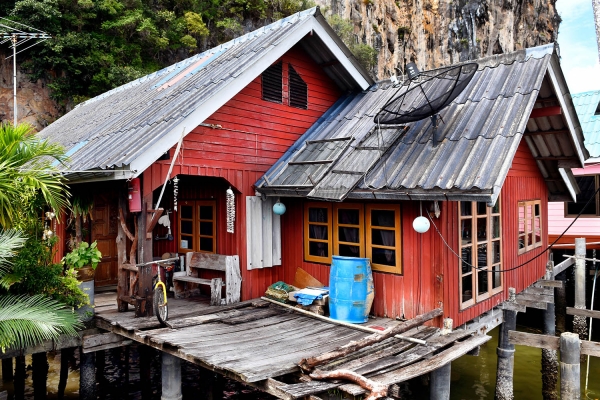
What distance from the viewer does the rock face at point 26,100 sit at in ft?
74.5

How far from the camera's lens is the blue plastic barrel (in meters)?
7.57

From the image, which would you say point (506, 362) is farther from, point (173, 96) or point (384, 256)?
point (173, 96)

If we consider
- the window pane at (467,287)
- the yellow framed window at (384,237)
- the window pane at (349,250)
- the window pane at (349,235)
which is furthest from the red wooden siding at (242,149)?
the window pane at (467,287)

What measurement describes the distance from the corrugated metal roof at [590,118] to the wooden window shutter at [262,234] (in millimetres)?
12528

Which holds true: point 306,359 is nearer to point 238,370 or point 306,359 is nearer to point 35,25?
point 238,370

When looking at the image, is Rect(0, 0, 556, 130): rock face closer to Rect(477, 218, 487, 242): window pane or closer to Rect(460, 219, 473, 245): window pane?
Rect(477, 218, 487, 242): window pane

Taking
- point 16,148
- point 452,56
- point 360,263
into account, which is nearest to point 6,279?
point 16,148

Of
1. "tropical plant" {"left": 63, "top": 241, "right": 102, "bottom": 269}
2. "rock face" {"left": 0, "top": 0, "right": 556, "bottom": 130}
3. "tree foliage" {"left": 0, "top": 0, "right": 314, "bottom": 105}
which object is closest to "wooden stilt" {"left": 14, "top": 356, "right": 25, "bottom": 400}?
"tropical plant" {"left": 63, "top": 241, "right": 102, "bottom": 269}

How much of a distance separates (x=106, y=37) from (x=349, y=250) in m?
22.1

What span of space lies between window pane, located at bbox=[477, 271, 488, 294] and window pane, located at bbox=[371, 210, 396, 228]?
2184 mm

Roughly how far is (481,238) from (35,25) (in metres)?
24.4

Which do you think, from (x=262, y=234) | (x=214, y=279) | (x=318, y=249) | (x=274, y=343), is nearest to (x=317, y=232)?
(x=318, y=249)

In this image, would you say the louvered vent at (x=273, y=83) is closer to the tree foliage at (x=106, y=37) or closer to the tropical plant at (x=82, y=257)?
the tropical plant at (x=82, y=257)

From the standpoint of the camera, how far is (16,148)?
668 centimetres
